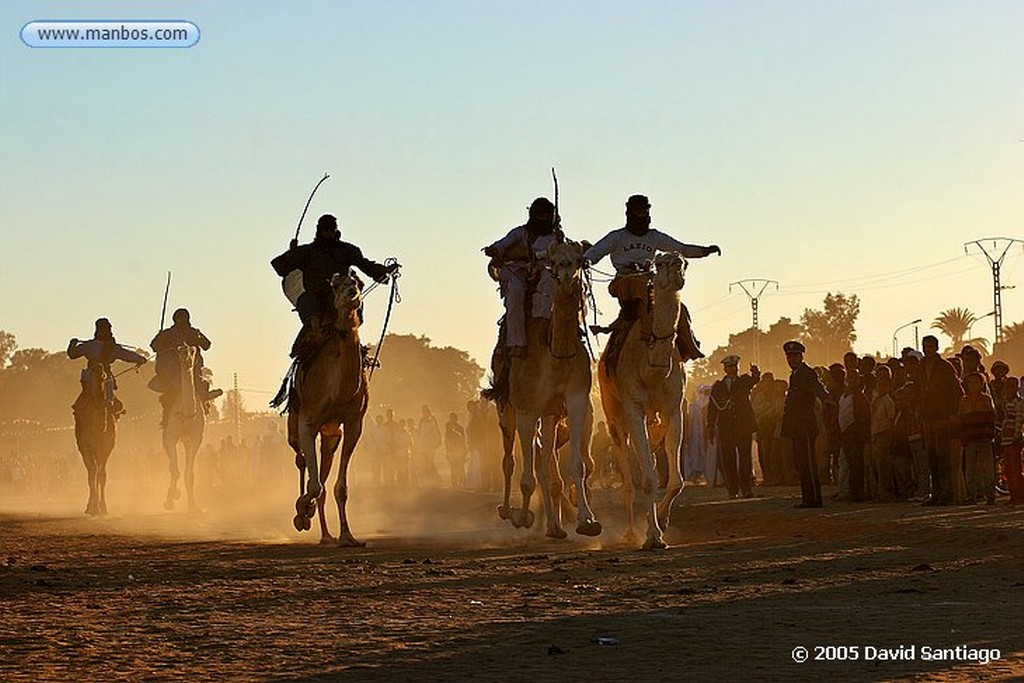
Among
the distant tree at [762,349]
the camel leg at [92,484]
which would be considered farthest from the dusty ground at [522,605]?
the distant tree at [762,349]

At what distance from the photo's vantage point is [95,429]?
32.1 meters

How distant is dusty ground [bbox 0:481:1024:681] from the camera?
10031 millimetres

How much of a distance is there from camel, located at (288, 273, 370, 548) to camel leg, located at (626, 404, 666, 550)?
330 centimetres

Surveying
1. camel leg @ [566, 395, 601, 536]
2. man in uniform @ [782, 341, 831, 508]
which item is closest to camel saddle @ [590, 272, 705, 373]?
camel leg @ [566, 395, 601, 536]

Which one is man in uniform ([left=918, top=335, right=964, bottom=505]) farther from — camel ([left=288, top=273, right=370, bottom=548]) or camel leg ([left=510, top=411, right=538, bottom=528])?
camel ([left=288, top=273, right=370, bottom=548])

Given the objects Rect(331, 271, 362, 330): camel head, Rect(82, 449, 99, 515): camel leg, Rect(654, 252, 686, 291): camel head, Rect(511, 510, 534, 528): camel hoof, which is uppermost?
Rect(331, 271, 362, 330): camel head

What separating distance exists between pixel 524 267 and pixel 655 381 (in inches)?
83.7

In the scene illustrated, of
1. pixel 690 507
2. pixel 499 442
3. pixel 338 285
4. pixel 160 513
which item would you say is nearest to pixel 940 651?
pixel 338 285

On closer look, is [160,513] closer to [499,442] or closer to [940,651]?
[499,442]

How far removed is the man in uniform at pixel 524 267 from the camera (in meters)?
19.6

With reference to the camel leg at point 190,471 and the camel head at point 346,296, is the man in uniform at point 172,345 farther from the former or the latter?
the camel head at point 346,296

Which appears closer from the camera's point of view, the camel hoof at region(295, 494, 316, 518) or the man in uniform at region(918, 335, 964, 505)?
the camel hoof at region(295, 494, 316, 518)

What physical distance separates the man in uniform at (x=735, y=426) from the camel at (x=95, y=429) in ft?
32.0

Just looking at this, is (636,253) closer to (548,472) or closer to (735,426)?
(548,472)
